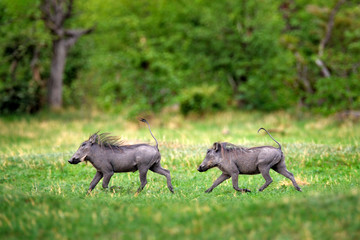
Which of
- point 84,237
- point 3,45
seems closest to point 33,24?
point 3,45

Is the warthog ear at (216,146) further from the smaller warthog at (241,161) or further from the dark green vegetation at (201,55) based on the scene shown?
the dark green vegetation at (201,55)

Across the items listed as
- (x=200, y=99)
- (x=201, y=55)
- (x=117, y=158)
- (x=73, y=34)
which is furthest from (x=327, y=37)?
(x=117, y=158)

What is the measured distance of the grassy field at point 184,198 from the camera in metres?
6.25

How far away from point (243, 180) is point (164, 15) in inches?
856

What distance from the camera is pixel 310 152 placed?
13.6 meters

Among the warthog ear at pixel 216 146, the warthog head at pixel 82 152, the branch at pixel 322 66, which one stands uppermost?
the warthog head at pixel 82 152

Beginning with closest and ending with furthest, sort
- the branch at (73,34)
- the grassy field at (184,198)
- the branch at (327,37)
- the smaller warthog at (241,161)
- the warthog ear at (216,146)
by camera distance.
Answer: the grassy field at (184,198)
the smaller warthog at (241,161)
the warthog ear at (216,146)
the branch at (327,37)
the branch at (73,34)

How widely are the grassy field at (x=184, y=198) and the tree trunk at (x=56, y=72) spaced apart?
11740mm

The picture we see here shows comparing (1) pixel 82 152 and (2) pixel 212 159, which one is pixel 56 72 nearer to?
(1) pixel 82 152

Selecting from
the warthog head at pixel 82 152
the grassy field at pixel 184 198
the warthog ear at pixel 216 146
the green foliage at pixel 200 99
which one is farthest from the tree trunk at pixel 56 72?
the warthog ear at pixel 216 146

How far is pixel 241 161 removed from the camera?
9430 mm

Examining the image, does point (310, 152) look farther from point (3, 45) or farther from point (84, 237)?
point (3, 45)

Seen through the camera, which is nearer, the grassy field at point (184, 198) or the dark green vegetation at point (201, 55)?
the grassy field at point (184, 198)

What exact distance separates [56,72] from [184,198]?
76.7 ft
